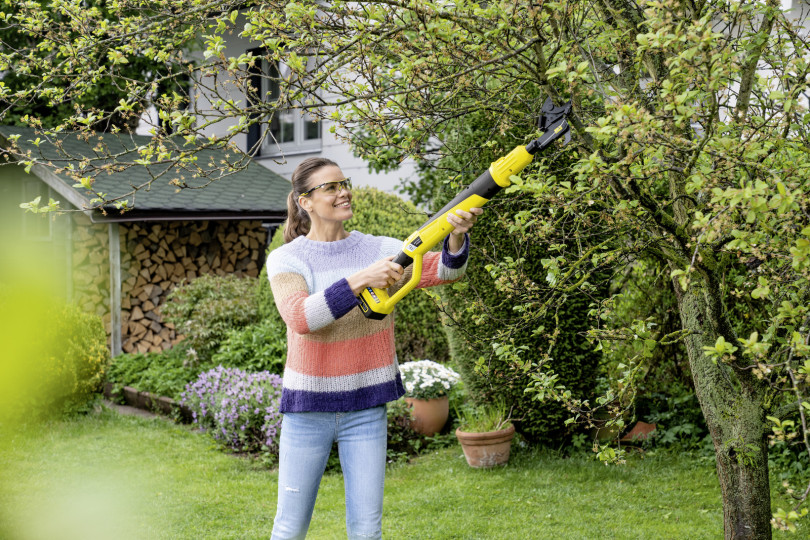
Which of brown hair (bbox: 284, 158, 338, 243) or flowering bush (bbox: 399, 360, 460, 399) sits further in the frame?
flowering bush (bbox: 399, 360, 460, 399)

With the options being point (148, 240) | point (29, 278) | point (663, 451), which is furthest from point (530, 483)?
point (148, 240)

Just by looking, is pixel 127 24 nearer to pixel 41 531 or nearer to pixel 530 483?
pixel 41 531

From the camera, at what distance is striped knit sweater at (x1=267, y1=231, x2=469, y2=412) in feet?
8.68

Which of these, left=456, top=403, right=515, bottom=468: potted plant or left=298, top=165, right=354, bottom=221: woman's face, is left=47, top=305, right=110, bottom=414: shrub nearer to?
left=456, top=403, right=515, bottom=468: potted plant

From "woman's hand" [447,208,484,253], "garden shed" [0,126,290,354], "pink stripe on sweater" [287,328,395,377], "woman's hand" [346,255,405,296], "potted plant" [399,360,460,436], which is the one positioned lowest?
"potted plant" [399,360,460,436]

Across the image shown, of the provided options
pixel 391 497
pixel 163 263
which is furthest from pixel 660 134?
pixel 163 263

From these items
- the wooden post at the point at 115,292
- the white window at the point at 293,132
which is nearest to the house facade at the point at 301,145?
the white window at the point at 293,132

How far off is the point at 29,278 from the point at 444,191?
335 cm

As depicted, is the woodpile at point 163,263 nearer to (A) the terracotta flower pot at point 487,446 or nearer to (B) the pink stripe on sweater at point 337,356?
(A) the terracotta flower pot at point 487,446

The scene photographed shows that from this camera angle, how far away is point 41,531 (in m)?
4.54

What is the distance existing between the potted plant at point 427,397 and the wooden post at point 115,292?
14.8 feet

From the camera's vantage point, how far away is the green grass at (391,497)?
432 centimetres

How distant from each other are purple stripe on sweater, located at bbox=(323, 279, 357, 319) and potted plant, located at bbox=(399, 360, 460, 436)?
3.69m

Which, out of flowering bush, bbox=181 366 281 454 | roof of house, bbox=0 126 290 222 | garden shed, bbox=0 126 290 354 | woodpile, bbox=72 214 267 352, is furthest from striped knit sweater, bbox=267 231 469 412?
woodpile, bbox=72 214 267 352
